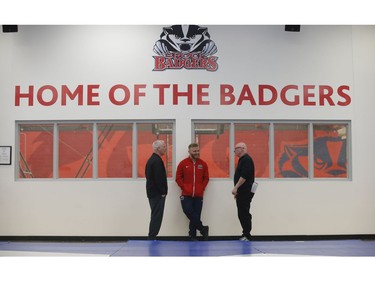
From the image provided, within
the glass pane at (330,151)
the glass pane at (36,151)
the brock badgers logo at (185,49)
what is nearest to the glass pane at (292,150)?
the glass pane at (330,151)

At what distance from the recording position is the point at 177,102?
357 inches

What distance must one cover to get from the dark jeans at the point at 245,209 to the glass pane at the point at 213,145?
866 millimetres

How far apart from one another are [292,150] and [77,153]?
3.88 m

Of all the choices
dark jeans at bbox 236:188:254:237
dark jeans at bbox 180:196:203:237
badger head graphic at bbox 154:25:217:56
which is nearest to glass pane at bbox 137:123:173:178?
dark jeans at bbox 180:196:203:237

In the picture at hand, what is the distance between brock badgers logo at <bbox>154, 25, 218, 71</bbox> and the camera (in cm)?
910

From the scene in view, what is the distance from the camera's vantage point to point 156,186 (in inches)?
326

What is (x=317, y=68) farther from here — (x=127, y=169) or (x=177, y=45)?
(x=127, y=169)

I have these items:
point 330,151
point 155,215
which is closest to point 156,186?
point 155,215

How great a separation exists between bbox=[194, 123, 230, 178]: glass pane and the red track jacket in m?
0.44

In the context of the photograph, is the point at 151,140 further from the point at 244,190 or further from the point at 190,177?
the point at 244,190

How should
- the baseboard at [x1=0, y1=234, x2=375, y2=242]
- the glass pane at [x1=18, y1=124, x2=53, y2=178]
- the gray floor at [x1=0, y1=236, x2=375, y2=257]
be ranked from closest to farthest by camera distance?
1. the gray floor at [x1=0, y1=236, x2=375, y2=257]
2. the baseboard at [x1=0, y1=234, x2=375, y2=242]
3. the glass pane at [x1=18, y1=124, x2=53, y2=178]

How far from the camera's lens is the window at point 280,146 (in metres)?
9.18

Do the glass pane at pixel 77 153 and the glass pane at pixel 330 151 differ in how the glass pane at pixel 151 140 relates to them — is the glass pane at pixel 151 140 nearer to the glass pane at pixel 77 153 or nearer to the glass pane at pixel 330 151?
the glass pane at pixel 77 153

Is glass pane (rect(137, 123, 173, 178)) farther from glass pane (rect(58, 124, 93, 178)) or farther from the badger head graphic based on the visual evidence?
the badger head graphic
